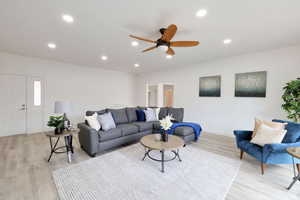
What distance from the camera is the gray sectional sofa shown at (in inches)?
110

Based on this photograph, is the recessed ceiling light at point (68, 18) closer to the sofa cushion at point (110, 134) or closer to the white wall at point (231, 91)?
the sofa cushion at point (110, 134)

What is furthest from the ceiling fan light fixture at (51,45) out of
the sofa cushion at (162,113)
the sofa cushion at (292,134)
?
the sofa cushion at (292,134)

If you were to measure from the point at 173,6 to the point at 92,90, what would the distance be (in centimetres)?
509

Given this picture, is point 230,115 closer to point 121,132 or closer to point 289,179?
point 289,179

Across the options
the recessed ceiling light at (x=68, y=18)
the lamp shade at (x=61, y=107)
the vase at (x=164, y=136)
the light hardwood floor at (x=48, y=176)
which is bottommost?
the light hardwood floor at (x=48, y=176)

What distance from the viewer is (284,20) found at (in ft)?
7.09

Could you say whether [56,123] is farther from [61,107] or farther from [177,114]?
[177,114]

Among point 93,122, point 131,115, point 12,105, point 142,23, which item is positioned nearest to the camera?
point 142,23

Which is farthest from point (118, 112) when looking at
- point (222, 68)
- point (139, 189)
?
point (222, 68)

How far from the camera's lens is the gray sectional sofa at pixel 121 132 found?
2.79 m

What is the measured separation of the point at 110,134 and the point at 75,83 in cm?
353

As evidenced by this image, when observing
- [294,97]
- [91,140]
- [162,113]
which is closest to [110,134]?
[91,140]

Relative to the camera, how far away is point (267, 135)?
2377 mm

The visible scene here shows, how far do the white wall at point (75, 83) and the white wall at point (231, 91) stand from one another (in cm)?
275
